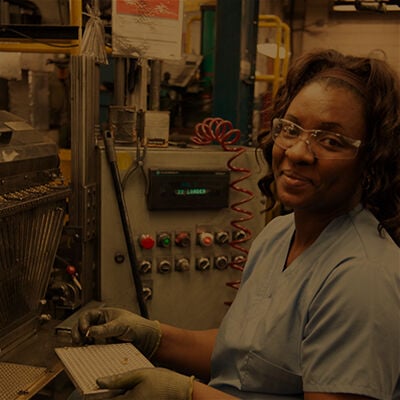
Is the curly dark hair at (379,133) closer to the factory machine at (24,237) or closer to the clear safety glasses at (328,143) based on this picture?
the clear safety glasses at (328,143)

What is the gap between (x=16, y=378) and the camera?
52.1 inches

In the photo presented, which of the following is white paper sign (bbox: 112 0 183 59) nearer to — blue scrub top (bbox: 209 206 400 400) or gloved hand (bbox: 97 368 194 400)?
blue scrub top (bbox: 209 206 400 400)

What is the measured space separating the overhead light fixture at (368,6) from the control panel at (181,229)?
3.38 m

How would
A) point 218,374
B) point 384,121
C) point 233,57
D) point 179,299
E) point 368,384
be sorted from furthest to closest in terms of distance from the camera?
point 233,57
point 179,299
point 218,374
point 384,121
point 368,384

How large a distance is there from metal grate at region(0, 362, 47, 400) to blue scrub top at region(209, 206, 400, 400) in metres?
0.44

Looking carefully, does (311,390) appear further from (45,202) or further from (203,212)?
(203,212)

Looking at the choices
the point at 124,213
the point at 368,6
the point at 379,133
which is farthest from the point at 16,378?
the point at 368,6

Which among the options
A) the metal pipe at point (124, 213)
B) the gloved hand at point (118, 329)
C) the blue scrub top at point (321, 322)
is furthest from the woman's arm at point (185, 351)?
the metal pipe at point (124, 213)

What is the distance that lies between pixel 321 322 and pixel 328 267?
0.12m

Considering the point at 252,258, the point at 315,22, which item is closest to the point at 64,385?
the point at 252,258

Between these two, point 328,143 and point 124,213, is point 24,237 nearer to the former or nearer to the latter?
point 124,213

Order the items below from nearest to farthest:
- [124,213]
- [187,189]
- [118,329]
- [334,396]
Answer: [334,396] < [118,329] < [124,213] < [187,189]

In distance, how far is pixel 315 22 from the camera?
6.11 m

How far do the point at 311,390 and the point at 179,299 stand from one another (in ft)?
3.68
